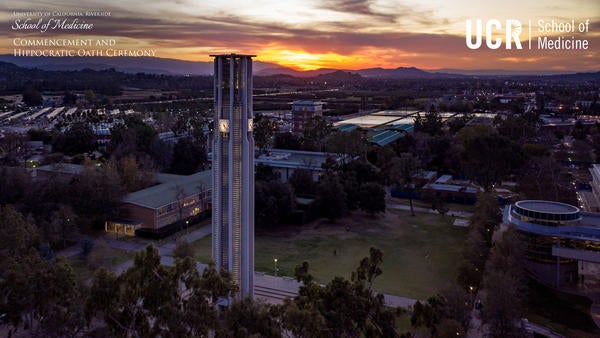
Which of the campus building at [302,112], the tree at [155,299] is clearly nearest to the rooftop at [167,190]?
the tree at [155,299]

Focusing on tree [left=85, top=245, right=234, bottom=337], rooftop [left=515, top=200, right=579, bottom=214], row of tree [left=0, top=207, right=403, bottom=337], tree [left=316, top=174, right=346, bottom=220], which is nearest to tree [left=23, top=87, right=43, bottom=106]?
tree [left=316, top=174, right=346, bottom=220]

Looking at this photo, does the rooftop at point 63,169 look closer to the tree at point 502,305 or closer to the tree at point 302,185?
the tree at point 302,185

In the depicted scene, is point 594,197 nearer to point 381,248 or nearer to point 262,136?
point 381,248

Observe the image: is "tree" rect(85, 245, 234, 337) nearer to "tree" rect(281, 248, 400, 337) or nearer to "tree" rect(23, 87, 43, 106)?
"tree" rect(281, 248, 400, 337)

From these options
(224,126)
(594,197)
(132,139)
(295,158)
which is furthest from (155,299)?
(594,197)

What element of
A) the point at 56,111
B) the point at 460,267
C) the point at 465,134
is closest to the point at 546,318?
the point at 460,267

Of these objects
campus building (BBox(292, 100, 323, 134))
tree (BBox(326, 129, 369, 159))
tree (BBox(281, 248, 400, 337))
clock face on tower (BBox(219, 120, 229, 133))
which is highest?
campus building (BBox(292, 100, 323, 134))
